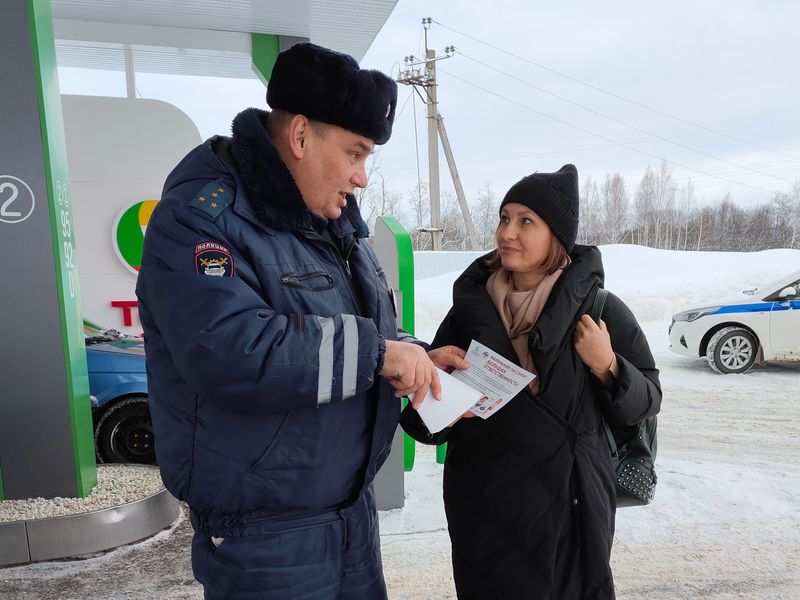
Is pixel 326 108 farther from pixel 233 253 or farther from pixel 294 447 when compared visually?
pixel 294 447

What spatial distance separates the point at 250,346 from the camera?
1.27 m

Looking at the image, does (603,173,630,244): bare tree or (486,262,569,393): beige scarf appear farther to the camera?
(603,173,630,244): bare tree

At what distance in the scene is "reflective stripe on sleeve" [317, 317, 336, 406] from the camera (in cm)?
134

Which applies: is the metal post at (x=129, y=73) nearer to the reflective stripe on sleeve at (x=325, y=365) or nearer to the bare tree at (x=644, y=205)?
the reflective stripe on sleeve at (x=325, y=365)

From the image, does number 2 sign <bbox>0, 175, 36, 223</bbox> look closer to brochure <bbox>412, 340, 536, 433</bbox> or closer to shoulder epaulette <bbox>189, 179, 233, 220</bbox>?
shoulder epaulette <bbox>189, 179, 233, 220</bbox>

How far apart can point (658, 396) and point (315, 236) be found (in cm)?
125

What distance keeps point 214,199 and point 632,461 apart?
159 centimetres

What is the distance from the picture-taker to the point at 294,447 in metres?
1.44

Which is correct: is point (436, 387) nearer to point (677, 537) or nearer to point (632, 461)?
point (632, 461)

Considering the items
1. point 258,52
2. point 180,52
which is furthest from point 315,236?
point 180,52

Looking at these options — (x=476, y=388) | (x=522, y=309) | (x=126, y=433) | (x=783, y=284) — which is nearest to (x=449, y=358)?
(x=476, y=388)

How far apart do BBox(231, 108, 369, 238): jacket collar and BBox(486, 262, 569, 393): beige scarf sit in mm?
780

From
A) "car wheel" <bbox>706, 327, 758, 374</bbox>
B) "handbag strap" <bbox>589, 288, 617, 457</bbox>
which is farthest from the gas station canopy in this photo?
"car wheel" <bbox>706, 327, 758, 374</bbox>

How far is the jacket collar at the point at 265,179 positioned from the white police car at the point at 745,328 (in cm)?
820
